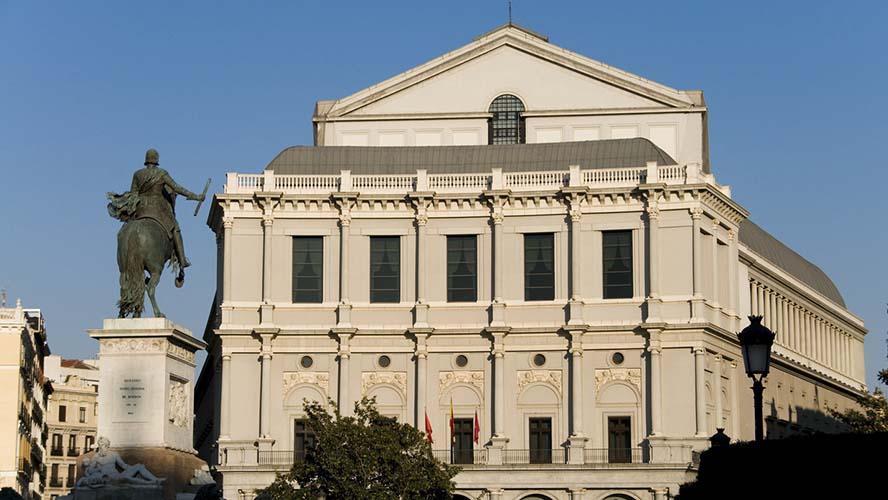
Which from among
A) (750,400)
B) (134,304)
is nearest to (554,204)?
(750,400)

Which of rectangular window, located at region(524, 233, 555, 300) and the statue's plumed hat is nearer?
the statue's plumed hat

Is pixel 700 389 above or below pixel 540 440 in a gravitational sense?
above

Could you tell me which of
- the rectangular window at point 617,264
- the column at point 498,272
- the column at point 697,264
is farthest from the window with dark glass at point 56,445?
the column at point 697,264

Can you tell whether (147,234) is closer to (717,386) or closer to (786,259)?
(717,386)

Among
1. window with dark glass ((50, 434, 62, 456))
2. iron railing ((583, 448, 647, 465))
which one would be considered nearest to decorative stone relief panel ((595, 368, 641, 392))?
iron railing ((583, 448, 647, 465))

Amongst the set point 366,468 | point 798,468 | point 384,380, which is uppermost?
point 384,380

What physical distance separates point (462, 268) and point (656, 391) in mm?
10377

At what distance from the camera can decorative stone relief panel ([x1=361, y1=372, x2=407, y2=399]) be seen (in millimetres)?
84812

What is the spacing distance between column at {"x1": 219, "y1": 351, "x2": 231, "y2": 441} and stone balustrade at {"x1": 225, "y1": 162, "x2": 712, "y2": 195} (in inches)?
304

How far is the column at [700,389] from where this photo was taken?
81.6 metres

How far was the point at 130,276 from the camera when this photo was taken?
101 feet

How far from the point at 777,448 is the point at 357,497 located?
35112 mm

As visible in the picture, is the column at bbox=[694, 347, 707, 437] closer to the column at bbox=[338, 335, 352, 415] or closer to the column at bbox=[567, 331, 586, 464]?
the column at bbox=[567, 331, 586, 464]

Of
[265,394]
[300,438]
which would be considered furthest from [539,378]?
[265,394]
